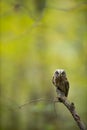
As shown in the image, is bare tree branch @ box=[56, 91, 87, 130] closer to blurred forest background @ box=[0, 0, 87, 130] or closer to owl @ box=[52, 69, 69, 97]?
owl @ box=[52, 69, 69, 97]

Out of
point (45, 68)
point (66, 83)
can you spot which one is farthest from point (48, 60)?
point (66, 83)

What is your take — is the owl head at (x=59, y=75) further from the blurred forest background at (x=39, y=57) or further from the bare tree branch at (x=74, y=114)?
the blurred forest background at (x=39, y=57)

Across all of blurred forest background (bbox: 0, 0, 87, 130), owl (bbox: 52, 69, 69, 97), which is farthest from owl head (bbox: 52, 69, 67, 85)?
blurred forest background (bbox: 0, 0, 87, 130)

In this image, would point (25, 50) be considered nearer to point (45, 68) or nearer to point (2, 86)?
point (45, 68)

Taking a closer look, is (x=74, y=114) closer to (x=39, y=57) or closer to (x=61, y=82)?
(x=61, y=82)

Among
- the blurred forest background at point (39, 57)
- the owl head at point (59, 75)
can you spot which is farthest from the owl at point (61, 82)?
the blurred forest background at point (39, 57)

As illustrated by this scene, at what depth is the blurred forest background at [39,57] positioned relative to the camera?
13.6 ft

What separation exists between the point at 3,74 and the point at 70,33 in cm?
261

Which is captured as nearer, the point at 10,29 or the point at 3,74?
the point at 10,29

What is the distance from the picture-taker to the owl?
Result: 95 cm

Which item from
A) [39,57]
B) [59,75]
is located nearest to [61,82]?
[59,75]

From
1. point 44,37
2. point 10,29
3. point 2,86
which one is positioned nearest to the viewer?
point 10,29

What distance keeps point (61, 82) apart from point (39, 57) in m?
5.09

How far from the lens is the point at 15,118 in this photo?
5.90 metres
